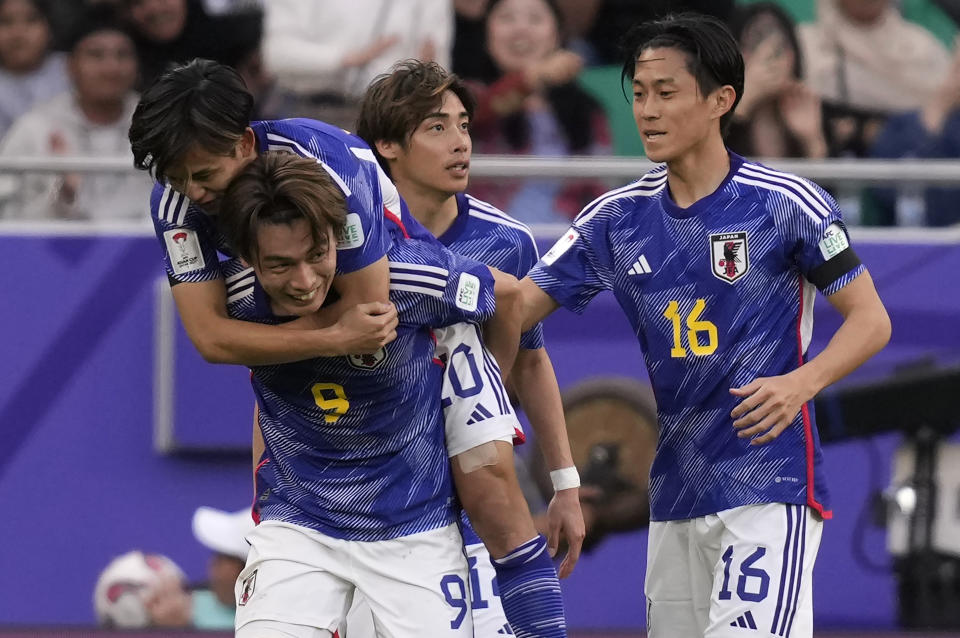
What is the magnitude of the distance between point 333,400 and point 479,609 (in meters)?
0.84

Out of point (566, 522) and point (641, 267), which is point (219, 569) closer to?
point (566, 522)

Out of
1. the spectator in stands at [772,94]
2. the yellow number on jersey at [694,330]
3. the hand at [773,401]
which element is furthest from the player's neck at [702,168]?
the spectator in stands at [772,94]

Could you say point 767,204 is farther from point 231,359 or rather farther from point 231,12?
point 231,12

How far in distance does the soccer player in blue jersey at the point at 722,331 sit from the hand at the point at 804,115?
123 inches

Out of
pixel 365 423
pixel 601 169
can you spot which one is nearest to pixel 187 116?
pixel 365 423

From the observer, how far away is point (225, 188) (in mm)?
3668

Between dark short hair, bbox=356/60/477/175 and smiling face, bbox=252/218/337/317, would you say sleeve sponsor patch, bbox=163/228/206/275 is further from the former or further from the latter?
dark short hair, bbox=356/60/477/175

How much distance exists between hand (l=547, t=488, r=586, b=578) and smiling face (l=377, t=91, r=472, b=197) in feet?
3.25

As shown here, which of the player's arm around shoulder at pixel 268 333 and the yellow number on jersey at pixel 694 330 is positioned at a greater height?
the yellow number on jersey at pixel 694 330

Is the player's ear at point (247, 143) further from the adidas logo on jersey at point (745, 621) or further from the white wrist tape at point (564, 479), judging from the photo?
the adidas logo on jersey at point (745, 621)

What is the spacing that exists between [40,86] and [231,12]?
37.6 inches

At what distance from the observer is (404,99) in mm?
4781

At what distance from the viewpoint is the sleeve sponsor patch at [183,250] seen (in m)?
3.76

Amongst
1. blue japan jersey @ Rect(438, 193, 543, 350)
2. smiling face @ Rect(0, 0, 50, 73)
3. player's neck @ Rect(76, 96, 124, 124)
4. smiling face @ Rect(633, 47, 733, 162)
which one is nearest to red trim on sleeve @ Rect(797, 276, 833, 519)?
smiling face @ Rect(633, 47, 733, 162)
